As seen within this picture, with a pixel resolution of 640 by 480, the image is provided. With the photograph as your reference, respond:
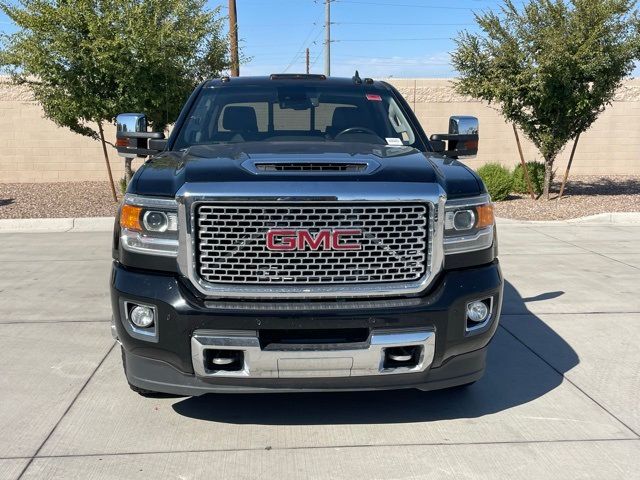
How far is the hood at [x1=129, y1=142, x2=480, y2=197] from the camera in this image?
3.52 m

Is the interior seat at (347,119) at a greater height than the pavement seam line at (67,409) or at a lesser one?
greater

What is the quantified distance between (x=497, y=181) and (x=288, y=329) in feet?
38.1

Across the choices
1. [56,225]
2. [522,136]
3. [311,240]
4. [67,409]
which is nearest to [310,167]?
[311,240]

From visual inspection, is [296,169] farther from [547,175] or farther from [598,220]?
[547,175]

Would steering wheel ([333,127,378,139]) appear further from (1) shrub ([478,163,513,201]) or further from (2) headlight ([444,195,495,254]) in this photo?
(1) shrub ([478,163,513,201])

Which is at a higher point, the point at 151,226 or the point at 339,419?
the point at 151,226

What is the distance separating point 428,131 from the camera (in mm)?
17641

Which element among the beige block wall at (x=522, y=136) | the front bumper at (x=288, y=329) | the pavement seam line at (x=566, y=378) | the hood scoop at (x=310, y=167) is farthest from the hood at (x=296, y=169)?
the beige block wall at (x=522, y=136)

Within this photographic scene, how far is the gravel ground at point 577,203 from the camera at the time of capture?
42.2 ft

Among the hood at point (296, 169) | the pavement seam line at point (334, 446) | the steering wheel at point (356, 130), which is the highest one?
the steering wheel at point (356, 130)

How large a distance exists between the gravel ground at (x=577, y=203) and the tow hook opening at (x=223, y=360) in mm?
9908

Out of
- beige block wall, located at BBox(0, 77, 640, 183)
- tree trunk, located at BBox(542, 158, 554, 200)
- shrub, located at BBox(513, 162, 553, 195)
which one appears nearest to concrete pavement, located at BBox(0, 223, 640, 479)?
tree trunk, located at BBox(542, 158, 554, 200)

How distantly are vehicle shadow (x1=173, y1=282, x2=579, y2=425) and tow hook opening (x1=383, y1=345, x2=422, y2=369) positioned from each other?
0.66 metres

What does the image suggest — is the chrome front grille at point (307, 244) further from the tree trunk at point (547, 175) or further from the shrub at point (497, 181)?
the tree trunk at point (547, 175)
